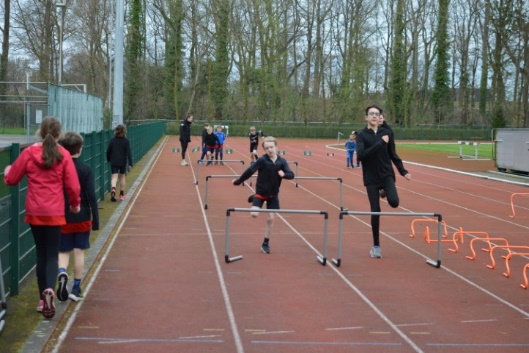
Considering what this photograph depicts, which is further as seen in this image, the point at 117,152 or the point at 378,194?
the point at 117,152

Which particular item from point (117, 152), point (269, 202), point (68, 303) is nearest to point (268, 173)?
point (269, 202)

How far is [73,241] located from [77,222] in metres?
0.24

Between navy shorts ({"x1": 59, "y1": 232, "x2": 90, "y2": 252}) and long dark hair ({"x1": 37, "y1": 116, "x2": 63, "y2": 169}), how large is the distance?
1271mm

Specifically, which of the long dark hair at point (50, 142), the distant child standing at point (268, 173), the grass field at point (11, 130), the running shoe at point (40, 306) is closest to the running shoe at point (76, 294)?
the running shoe at point (40, 306)

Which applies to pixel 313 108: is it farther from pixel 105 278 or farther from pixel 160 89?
pixel 105 278

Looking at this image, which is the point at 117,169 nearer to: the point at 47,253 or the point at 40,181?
the point at 47,253

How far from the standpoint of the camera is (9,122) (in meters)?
40.6

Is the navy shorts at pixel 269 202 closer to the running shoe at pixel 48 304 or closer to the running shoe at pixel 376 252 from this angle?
the running shoe at pixel 376 252

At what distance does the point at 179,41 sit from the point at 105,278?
232ft

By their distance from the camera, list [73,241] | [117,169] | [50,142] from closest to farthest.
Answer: [50,142] → [73,241] → [117,169]

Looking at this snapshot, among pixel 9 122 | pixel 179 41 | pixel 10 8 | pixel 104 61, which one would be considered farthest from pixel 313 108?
pixel 9 122

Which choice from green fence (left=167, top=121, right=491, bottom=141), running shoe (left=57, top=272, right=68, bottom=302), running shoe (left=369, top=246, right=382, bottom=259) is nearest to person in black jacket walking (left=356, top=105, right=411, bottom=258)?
running shoe (left=369, top=246, right=382, bottom=259)

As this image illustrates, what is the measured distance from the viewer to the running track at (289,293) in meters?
7.37

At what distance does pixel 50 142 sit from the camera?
291 inches
